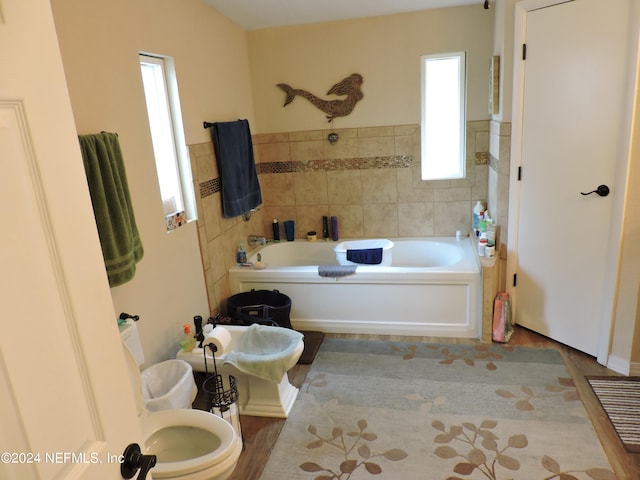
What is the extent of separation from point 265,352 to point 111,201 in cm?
121

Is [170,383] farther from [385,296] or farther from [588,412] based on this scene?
[588,412]

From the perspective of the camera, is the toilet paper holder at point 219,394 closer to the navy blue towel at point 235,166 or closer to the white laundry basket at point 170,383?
the white laundry basket at point 170,383

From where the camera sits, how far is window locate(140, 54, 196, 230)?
9.20 ft

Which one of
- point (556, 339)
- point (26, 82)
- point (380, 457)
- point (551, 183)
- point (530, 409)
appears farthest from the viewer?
point (556, 339)

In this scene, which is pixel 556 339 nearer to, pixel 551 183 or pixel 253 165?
pixel 551 183

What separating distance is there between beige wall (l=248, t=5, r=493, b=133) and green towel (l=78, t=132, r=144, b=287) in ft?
7.55

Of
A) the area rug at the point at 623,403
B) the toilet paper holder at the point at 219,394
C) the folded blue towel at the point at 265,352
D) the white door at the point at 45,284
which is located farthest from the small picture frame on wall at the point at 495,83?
the white door at the point at 45,284

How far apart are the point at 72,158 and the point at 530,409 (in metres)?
2.57

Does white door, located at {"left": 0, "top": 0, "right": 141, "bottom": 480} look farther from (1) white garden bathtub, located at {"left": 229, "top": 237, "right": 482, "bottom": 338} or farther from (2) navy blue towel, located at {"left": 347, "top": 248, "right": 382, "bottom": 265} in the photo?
(2) navy blue towel, located at {"left": 347, "top": 248, "right": 382, "bottom": 265}

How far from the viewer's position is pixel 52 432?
2.46 feet

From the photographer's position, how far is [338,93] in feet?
13.3

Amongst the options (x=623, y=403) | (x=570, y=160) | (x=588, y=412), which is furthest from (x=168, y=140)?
(x=623, y=403)

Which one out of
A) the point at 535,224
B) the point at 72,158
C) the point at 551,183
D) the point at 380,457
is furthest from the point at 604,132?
the point at 72,158

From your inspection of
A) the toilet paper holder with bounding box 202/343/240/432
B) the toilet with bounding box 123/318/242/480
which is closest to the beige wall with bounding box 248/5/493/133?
the toilet paper holder with bounding box 202/343/240/432
